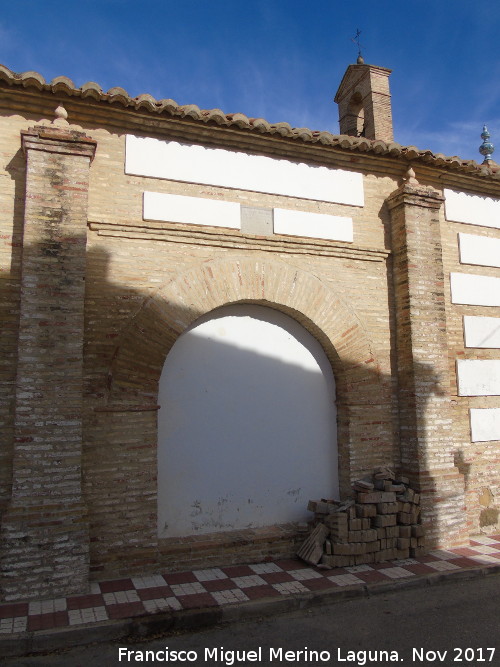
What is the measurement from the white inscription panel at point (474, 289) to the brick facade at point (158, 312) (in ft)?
0.48

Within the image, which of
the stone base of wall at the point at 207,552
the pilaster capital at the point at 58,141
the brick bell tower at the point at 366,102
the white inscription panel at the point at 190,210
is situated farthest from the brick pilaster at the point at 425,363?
the pilaster capital at the point at 58,141

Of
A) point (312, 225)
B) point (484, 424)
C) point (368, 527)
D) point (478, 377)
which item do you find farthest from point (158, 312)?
point (484, 424)

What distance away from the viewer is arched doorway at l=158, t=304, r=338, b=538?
5.75m

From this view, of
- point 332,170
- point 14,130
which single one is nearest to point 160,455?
point 14,130

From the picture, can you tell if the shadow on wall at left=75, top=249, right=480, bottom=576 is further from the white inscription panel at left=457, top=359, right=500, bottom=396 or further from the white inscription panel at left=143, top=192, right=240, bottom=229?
the white inscription panel at left=457, top=359, right=500, bottom=396

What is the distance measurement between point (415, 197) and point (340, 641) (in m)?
5.26

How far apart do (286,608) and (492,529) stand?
3817mm

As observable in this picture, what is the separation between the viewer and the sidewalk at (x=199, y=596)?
161 inches

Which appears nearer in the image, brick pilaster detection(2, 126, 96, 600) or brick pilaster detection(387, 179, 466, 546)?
brick pilaster detection(2, 126, 96, 600)

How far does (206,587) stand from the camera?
A: 195 inches

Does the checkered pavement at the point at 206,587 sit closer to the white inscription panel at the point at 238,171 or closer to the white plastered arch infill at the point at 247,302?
the white plastered arch infill at the point at 247,302

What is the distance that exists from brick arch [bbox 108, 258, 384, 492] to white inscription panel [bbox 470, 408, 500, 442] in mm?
1559

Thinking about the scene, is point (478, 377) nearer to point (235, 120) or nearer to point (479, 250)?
point (479, 250)

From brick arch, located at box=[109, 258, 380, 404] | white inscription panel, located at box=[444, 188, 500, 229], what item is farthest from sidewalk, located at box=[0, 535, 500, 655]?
white inscription panel, located at box=[444, 188, 500, 229]
